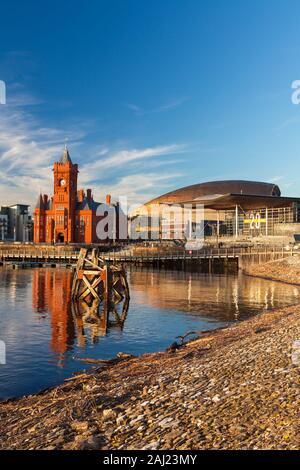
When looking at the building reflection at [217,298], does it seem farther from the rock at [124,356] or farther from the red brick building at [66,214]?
the red brick building at [66,214]

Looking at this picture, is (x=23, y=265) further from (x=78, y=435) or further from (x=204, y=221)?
(x=78, y=435)

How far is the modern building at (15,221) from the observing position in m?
179

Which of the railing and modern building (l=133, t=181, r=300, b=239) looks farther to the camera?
modern building (l=133, t=181, r=300, b=239)

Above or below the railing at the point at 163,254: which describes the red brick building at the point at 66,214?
above

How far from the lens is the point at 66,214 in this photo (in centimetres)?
10894

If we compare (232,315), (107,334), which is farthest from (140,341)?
(232,315)

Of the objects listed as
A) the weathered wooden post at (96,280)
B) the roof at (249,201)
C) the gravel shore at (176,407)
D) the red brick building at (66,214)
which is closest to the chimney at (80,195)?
the red brick building at (66,214)

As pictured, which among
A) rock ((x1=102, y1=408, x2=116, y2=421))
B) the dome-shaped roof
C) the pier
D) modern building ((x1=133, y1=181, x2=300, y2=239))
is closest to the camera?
rock ((x1=102, y1=408, x2=116, y2=421))

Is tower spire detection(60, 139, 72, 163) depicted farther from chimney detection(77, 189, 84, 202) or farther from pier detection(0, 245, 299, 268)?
pier detection(0, 245, 299, 268)

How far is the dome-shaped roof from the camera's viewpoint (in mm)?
124750

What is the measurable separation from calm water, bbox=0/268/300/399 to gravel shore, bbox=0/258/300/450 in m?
2.51

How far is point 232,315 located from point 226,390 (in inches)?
716

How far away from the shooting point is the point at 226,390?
9312mm

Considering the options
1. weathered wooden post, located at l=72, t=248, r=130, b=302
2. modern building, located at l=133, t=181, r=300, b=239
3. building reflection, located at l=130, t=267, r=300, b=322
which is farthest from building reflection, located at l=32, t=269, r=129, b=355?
modern building, located at l=133, t=181, r=300, b=239
